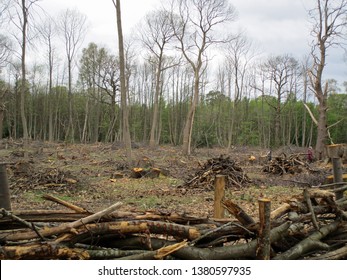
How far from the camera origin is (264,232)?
113 inches

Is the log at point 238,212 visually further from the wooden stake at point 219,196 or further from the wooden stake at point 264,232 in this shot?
the wooden stake at point 219,196

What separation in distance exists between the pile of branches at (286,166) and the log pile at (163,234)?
38.2ft

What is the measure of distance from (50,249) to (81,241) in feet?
0.96

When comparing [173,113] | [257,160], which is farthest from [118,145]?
[173,113]

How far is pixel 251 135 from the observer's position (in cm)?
4972

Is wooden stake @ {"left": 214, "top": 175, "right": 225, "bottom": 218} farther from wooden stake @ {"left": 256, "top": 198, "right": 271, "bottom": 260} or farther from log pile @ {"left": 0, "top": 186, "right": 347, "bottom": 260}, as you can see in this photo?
wooden stake @ {"left": 256, "top": 198, "right": 271, "bottom": 260}

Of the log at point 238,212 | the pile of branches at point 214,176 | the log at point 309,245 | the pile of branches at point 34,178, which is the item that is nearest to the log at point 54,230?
the log at point 238,212

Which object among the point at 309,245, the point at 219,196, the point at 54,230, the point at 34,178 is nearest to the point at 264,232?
the point at 309,245

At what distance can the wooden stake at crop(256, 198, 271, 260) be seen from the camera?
9.27 ft

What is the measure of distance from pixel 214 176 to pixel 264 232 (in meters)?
8.54

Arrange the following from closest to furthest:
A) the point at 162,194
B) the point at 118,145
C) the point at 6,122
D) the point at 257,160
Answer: the point at 162,194
the point at 257,160
the point at 118,145
the point at 6,122

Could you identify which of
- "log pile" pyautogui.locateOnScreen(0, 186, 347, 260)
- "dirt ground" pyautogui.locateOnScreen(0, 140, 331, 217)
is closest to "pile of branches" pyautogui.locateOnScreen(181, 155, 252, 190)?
"dirt ground" pyautogui.locateOnScreen(0, 140, 331, 217)

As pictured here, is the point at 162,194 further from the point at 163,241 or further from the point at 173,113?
the point at 173,113

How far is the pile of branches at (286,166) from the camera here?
47.7 feet
